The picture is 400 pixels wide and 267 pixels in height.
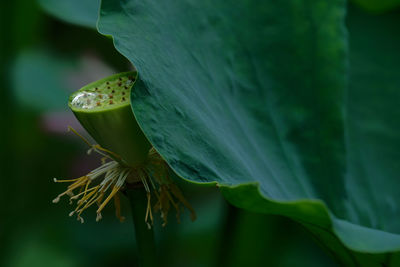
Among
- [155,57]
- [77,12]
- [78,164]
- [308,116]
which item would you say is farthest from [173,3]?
[78,164]

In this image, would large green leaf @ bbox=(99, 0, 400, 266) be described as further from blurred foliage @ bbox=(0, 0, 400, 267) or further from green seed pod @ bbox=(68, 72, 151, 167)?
blurred foliage @ bbox=(0, 0, 400, 267)

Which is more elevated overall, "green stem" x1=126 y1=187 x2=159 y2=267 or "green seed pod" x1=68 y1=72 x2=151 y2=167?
"green seed pod" x1=68 y1=72 x2=151 y2=167

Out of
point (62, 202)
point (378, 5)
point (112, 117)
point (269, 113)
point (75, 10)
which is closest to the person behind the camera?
point (112, 117)

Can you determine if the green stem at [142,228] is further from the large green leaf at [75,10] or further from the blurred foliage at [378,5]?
the blurred foliage at [378,5]

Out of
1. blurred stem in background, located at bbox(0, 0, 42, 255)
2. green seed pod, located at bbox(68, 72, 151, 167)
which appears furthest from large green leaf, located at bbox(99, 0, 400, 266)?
blurred stem in background, located at bbox(0, 0, 42, 255)

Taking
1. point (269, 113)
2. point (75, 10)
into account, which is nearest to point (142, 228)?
point (269, 113)

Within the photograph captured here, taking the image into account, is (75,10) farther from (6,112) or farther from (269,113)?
(269,113)
